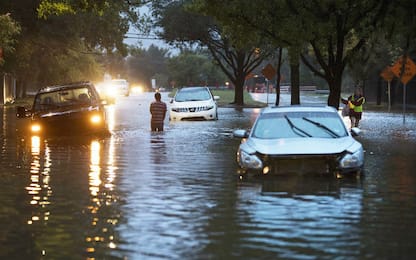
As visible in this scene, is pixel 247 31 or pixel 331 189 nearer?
pixel 331 189

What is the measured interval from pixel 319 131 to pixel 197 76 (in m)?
119

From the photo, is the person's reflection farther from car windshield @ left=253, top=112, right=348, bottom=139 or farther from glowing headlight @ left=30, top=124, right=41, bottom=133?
glowing headlight @ left=30, top=124, right=41, bottom=133

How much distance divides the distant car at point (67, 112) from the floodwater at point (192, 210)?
13.1 feet

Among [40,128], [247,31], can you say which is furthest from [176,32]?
[40,128]

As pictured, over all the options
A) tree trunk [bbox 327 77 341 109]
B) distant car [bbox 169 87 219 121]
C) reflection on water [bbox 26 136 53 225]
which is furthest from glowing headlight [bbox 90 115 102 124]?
distant car [bbox 169 87 219 121]

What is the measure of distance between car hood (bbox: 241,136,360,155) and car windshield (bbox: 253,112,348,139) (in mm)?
365

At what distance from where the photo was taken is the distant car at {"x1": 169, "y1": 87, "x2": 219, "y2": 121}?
3102 centimetres

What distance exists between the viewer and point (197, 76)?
132 metres

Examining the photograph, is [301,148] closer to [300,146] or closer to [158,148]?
[300,146]

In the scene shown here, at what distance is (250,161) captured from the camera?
12.4 meters

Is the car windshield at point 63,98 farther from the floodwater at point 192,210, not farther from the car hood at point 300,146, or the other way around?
the car hood at point 300,146

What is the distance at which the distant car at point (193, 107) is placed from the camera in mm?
31016

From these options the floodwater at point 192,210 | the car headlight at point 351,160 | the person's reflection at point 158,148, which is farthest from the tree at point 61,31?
the car headlight at point 351,160

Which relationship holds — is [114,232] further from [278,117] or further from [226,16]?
[226,16]
